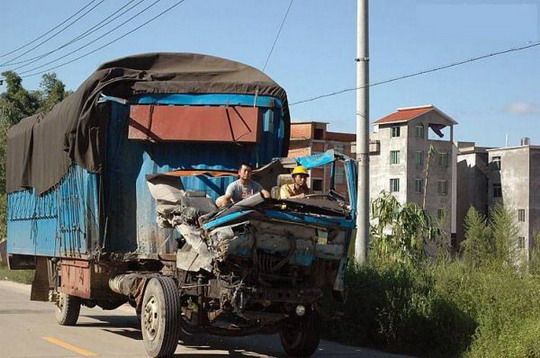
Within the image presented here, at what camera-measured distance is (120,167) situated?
463 inches

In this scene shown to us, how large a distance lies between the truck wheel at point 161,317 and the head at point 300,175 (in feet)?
6.75

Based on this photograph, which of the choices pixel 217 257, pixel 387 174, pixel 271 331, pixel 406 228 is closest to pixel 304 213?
pixel 217 257

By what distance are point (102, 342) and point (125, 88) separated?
3.81 m

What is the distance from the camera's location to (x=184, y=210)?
32.7ft

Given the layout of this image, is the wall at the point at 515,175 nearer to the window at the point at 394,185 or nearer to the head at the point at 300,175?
the window at the point at 394,185

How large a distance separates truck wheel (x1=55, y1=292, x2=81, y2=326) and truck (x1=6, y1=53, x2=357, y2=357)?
0.06 feet

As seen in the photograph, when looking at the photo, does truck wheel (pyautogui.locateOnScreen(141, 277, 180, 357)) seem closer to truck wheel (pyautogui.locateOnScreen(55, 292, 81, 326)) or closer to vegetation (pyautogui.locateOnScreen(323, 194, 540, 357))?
vegetation (pyautogui.locateOnScreen(323, 194, 540, 357))

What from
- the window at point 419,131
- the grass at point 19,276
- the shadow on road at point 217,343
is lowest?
the grass at point 19,276

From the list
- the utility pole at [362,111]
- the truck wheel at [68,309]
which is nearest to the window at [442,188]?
the utility pole at [362,111]

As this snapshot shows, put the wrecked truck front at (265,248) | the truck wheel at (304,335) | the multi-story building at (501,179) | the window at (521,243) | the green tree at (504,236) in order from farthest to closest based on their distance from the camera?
1. the multi-story building at (501,179)
2. the window at (521,243)
3. the green tree at (504,236)
4. the truck wheel at (304,335)
5. the wrecked truck front at (265,248)

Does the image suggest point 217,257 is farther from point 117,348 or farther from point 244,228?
point 117,348

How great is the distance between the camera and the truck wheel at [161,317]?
387 inches

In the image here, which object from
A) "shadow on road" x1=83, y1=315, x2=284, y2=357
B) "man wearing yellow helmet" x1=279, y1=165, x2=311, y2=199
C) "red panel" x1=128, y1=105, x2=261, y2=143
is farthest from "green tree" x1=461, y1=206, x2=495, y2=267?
"red panel" x1=128, y1=105, x2=261, y2=143

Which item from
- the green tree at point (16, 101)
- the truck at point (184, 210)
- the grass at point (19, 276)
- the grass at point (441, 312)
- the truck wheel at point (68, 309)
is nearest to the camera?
the truck at point (184, 210)
